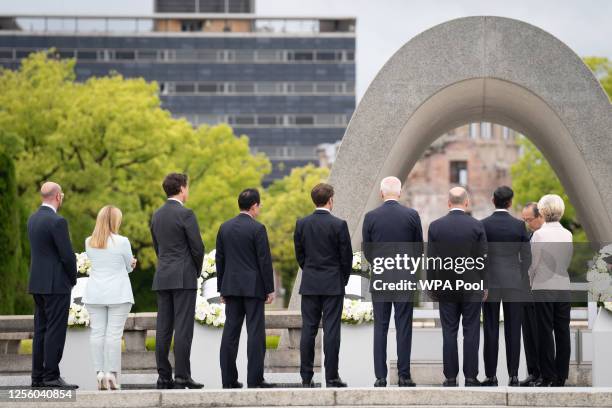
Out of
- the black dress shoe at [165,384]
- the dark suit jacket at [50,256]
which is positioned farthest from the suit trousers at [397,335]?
the dark suit jacket at [50,256]

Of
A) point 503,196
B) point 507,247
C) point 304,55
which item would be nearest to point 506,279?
point 507,247

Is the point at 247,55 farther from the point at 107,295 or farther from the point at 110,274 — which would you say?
the point at 107,295

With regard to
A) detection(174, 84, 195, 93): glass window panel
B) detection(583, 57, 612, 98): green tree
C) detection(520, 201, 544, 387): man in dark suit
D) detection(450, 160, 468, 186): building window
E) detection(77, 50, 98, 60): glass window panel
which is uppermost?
detection(77, 50, 98, 60): glass window panel

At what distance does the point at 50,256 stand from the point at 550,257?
5260 millimetres

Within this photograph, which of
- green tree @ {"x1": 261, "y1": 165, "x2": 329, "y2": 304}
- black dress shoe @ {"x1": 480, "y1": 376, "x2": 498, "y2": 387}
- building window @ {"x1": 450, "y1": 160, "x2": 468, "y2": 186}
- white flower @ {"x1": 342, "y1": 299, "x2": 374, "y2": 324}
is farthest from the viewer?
building window @ {"x1": 450, "y1": 160, "x2": 468, "y2": 186}

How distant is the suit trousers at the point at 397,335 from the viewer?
11.1 m

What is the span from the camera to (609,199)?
15562mm

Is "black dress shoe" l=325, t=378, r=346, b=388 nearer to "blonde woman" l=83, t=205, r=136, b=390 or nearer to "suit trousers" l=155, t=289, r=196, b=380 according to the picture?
"suit trousers" l=155, t=289, r=196, b=380

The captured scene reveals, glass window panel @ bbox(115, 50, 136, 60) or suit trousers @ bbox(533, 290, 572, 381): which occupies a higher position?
glass window panel @ bbox(115, 50, 136, 60)

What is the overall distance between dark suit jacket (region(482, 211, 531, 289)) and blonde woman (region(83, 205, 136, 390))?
12.5 ft

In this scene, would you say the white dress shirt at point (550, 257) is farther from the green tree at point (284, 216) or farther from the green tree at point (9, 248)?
the green tree at point (284, 216)

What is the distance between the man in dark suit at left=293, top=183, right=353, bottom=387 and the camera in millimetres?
11055

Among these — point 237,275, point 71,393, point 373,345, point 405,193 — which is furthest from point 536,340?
point 405,193

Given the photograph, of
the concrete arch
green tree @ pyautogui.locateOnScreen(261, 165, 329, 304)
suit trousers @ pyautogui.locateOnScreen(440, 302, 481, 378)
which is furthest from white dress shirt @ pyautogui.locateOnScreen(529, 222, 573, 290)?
green tree @ pyautogui.locateOnScreen(261, 165, 329, 304)
